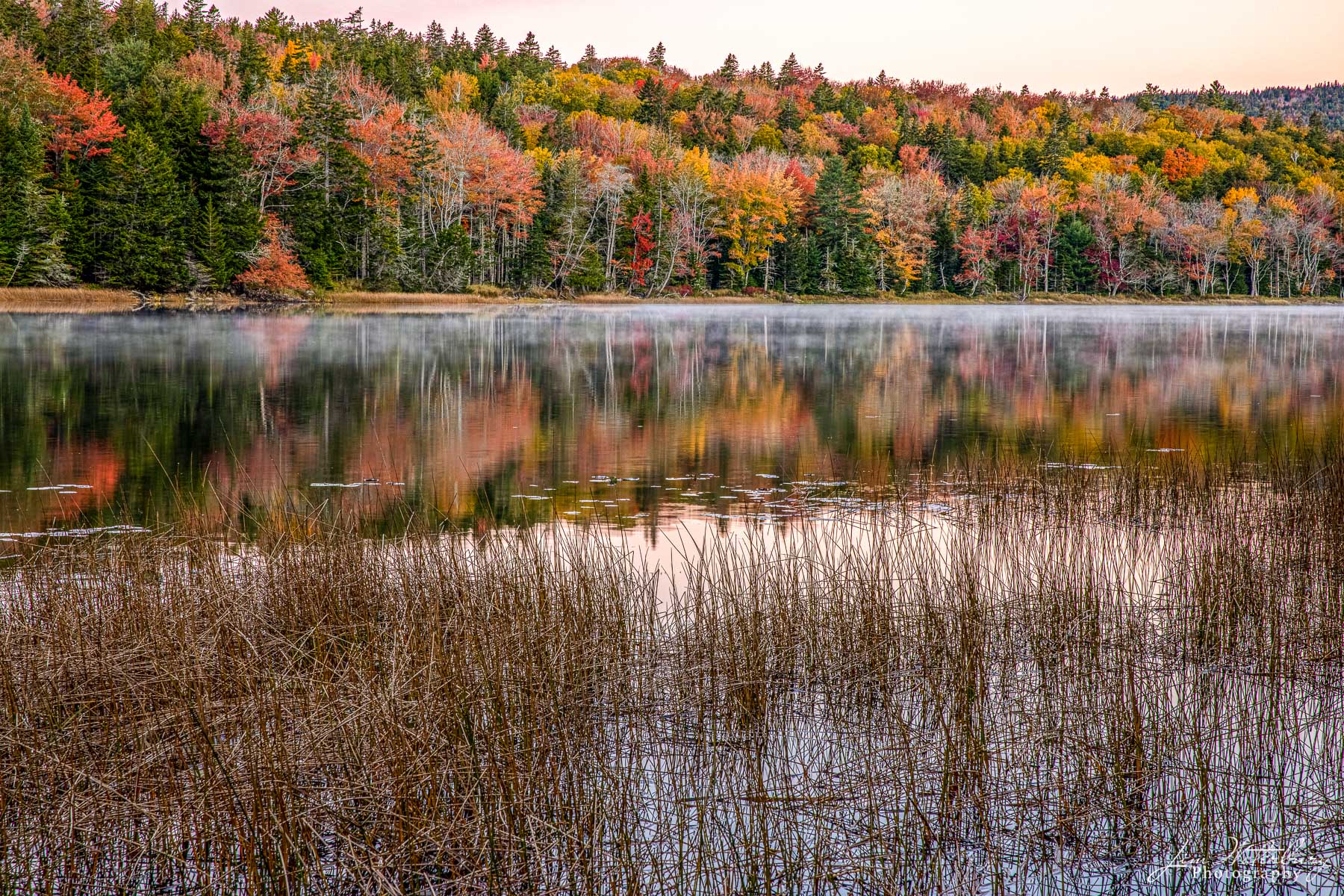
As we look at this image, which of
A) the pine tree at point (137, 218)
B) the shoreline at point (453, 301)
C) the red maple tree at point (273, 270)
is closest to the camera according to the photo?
the shoreline at point (453, 301)

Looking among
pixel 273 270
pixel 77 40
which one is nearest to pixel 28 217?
pixel 273 270

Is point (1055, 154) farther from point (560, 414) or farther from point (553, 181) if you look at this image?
point (560, 414)

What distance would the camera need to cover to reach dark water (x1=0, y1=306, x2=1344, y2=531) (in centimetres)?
1289

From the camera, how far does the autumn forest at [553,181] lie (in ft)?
190

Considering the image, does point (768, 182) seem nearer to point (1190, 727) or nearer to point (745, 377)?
point (745, 377)

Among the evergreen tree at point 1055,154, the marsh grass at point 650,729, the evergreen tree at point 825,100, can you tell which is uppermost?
the evergreen tree at point 825,100

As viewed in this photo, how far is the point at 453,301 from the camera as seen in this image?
69.6 meters

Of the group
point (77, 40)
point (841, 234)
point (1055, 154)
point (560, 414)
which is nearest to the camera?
point (560, 414)

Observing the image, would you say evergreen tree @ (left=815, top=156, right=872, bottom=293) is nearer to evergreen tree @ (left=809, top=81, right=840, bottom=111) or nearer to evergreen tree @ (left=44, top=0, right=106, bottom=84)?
evergreen tree @ (left=44, top=0, right=106, bottom=84)

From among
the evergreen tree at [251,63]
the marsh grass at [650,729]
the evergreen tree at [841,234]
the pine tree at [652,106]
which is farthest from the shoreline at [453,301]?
the marsh grass at [650,729]

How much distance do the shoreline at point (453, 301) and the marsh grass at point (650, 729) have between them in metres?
51.1

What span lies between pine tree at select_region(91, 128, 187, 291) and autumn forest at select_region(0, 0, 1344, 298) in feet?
0.45

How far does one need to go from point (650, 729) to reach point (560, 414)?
15.7 metres

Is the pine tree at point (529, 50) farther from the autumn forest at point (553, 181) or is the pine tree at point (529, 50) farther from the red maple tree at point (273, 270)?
the red maple tree at point (273, 270)
